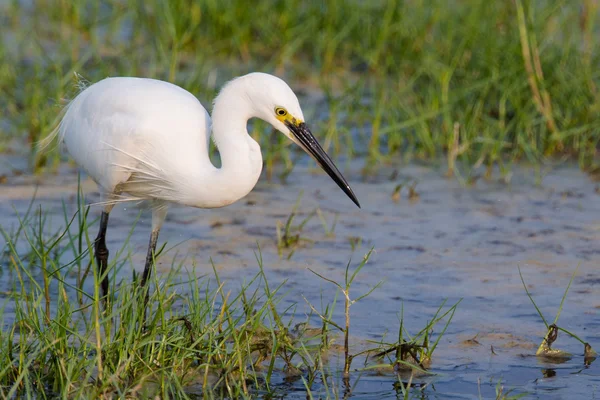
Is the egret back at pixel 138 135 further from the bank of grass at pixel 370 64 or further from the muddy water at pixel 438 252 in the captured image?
the bank of grass at pixel 370 64

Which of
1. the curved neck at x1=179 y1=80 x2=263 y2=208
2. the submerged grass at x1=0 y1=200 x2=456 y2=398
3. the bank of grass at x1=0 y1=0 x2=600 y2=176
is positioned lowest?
the submerged grass at x1=0 y1=200 x2=456 y2=398

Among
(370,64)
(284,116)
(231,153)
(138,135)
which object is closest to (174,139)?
(138,135)

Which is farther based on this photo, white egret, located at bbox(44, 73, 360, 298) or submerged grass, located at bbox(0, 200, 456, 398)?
white egret, located at bbox(44, 73, 360, 298)

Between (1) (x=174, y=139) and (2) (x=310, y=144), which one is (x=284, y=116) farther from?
(1) (x=174, y=139)

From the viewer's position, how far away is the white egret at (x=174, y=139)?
3.99 meters

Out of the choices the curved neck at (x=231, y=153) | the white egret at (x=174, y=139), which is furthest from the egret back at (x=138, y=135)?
the curved neck at (x=231, y=153)

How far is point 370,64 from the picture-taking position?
26.0ft

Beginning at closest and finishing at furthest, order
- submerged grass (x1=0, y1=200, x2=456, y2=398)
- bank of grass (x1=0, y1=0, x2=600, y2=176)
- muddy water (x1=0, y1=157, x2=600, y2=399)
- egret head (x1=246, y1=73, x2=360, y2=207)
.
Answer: submerged grass (x1=0, y1=200, x2=456, y2=398), egret head (x1=246, y1=73, x2=360, y2=207), muddy water (x1=0, y1=157, x2=600, y2=399), bank of grass (x1=0, y1=0, x2=600, y2=176)

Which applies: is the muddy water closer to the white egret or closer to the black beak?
the white egret

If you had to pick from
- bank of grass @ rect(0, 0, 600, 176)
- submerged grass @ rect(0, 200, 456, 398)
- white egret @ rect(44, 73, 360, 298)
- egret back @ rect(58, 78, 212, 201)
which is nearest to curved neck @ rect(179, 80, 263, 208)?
white egret @ rect(44, 73, 360, 298)

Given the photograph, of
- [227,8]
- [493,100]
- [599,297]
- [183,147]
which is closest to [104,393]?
[183,147]

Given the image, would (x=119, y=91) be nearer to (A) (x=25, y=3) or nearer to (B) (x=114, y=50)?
(B) (x=114, y=50)

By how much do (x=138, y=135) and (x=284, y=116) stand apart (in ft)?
2.04

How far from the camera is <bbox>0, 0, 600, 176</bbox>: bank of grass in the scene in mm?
6613
